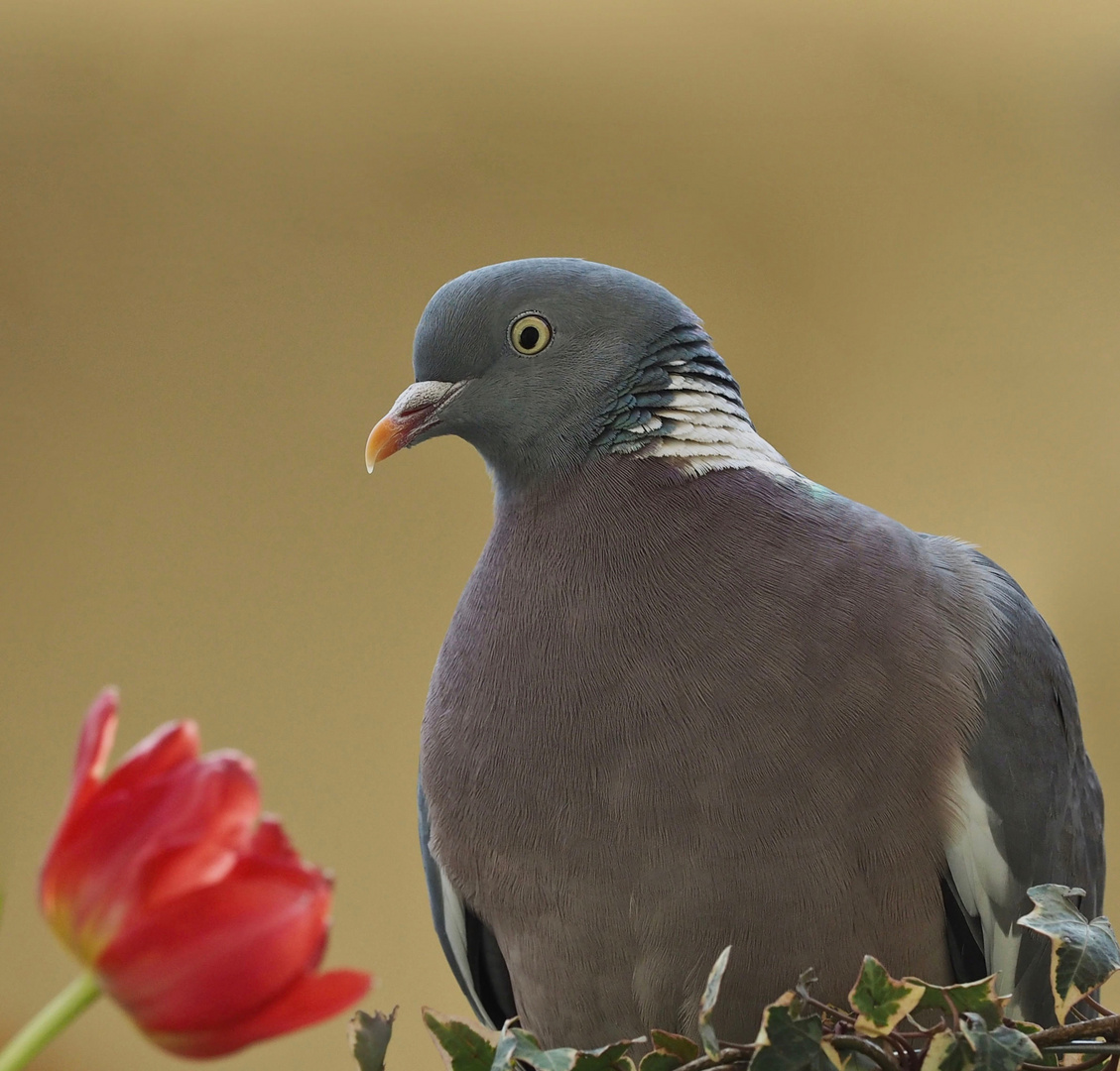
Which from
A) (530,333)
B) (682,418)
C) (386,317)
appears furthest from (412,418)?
(386,317)

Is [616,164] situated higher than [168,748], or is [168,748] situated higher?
[616,164]

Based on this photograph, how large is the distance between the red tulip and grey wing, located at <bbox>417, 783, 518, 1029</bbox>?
0.76 m

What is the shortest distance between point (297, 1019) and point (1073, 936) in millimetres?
476

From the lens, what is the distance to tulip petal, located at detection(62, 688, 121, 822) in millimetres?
307

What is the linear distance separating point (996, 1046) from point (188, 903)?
40 cm

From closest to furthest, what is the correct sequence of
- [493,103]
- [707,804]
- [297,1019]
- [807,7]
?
[297,1019] < [707,804] < [807,7] < [493,103]

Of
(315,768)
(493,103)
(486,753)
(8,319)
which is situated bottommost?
(315,768)

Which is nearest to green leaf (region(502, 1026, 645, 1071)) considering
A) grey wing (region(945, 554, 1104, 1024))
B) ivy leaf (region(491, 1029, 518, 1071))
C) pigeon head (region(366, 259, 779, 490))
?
ivy leaf (region(491, 1029, 518, 1071))

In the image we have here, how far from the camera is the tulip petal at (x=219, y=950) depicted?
0.94 feet

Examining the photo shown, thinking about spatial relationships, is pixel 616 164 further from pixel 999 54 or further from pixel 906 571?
pixel 906 571

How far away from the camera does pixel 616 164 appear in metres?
3.08

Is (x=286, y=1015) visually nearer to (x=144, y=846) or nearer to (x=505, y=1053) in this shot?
(x=144, y=846)

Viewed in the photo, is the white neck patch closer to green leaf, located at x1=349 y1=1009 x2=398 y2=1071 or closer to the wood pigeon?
the wood pigeon

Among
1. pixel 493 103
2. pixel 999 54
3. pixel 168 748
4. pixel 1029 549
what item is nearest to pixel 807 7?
pixel 999 54
